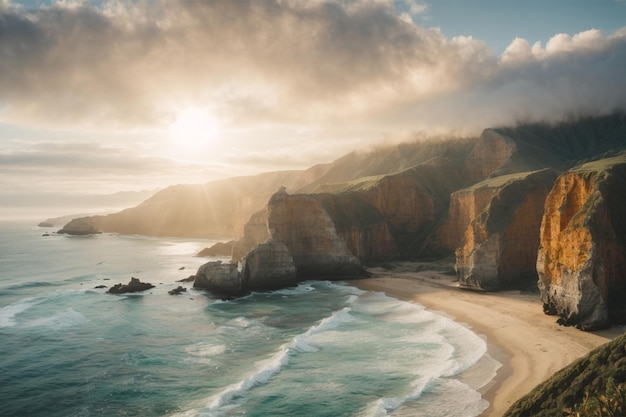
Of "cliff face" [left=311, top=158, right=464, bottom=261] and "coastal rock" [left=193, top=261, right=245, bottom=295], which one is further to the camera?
Answer: "cliff face" [left=311, top=158, right=464, bottom=261]

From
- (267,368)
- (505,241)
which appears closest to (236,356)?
(267,368)

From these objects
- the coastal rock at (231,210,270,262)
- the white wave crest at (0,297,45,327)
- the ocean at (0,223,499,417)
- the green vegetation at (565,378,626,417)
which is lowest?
the ocean at (0,223,499,417)

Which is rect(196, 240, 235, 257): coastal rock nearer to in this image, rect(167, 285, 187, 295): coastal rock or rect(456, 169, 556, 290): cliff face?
rect(167, 285, 187, 295): coastal rock

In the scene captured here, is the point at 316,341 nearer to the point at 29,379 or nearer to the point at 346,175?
the point at 29,379

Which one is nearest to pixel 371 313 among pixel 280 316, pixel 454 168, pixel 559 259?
pixel 280 316

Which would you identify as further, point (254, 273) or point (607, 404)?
point (254, 273)

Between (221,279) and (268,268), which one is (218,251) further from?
(221,279)

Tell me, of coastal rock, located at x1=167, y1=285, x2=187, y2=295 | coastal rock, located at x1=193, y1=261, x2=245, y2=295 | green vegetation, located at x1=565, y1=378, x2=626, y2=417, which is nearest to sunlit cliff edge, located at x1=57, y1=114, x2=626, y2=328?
coastal rock, located at x1=193, y1=261, x2=245, y2=295
